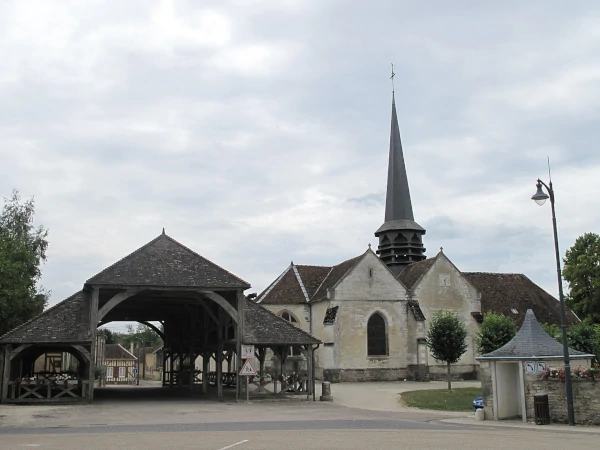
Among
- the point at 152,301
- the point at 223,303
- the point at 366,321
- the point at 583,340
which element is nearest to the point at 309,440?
the point at 223,303

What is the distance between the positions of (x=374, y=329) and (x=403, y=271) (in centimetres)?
663

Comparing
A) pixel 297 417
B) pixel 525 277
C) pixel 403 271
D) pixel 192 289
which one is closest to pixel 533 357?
pixel 297 417

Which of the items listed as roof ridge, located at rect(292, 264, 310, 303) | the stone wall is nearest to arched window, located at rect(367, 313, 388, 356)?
roof ridge, located at rect(292, 264, 310, 303)

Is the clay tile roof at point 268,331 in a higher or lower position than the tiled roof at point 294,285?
lower

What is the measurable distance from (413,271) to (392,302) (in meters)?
4.10

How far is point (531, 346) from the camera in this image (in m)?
17.9

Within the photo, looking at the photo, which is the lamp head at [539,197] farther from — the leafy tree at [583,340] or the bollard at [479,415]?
the leafy tree at [583,340]

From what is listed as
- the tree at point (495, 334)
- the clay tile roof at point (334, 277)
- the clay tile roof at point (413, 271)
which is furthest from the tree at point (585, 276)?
the clay tile roof at point (334, 277)

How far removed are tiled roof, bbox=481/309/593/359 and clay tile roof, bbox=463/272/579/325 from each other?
84.9 feet

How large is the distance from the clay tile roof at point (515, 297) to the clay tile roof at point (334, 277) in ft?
31.2

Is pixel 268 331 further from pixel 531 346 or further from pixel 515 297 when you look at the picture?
pixel 515 297

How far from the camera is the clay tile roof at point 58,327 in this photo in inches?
934

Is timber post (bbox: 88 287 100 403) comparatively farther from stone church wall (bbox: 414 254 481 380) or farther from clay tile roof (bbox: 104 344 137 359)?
clay tile roof (bbox: 104 344 137 359)

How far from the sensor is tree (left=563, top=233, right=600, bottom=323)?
4675cm
